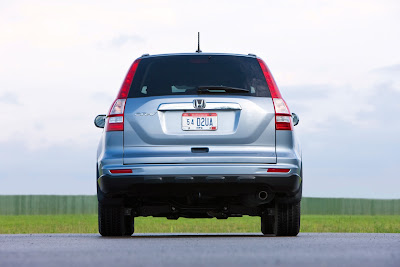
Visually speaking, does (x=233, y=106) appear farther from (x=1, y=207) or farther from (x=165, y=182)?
(x=1, y=207)

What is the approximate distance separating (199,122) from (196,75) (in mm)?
784

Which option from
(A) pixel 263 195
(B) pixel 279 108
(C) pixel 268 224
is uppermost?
(B) pixel 279 108

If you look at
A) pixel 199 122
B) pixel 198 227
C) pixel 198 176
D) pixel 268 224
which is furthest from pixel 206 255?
pixel 198 227

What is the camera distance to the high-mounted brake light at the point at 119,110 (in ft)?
31.0

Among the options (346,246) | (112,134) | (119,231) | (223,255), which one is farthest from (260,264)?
(119,231)

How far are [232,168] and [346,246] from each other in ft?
5.11

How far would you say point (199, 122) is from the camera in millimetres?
9305

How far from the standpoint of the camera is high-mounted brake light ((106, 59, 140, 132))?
945 centimetres

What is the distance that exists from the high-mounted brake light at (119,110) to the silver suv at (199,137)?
0.04 ft

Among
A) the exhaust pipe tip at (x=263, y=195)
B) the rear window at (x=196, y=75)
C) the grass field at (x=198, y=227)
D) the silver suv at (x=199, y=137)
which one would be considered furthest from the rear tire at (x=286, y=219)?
the grass field at (x=198, y=227)

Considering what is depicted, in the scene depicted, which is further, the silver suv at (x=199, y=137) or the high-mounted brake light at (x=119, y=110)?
the high-mounted brake light at (x=119, y=110)

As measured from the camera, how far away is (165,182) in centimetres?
916

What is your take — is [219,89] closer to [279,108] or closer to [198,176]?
[279,108]

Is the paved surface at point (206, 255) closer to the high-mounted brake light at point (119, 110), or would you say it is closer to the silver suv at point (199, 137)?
the silver suv at point (199, 137)
